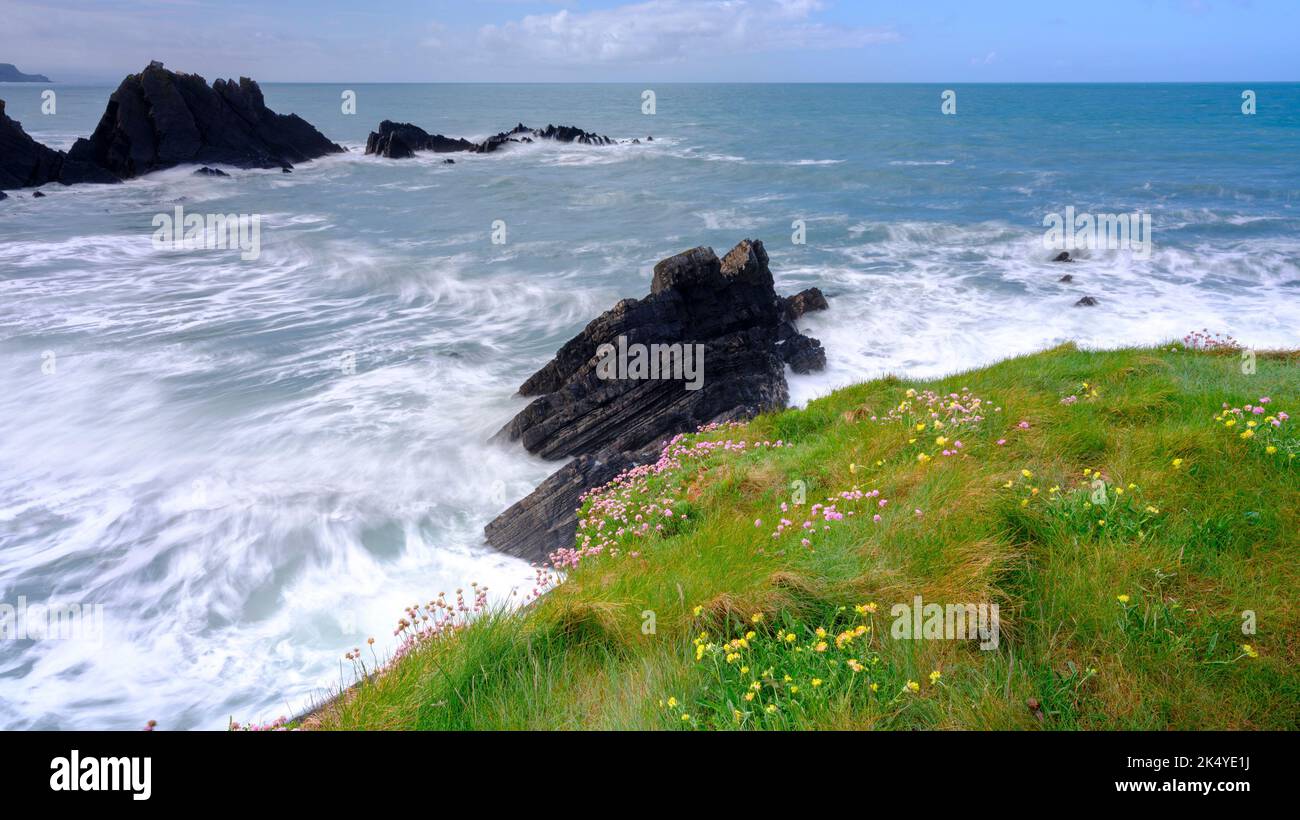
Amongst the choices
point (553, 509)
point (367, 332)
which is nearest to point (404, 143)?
point (367, 332)

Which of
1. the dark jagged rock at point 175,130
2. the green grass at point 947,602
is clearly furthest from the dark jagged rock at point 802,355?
the dark jagged rock at point 175,130

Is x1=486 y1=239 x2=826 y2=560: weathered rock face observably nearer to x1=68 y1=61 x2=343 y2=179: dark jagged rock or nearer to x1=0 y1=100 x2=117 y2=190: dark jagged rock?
x1=0 y1=100 x2=117 y2=190: dark jagged rock

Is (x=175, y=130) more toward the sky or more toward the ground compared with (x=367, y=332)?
more toward the sky

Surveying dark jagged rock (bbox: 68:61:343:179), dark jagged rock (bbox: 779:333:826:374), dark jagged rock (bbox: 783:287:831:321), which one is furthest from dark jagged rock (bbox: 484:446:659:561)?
dark jagged rock (bbox: 68:61:343:179)

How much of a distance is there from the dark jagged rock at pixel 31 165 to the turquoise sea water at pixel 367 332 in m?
3.06

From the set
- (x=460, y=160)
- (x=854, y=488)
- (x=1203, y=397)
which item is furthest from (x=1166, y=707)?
(x=460, y=160)

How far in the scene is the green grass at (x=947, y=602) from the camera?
377 cm

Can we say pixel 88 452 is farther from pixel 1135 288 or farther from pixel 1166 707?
pixel 1135 288

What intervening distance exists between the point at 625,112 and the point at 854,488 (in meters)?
133

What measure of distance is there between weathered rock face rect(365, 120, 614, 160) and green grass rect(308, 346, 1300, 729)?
226 ft

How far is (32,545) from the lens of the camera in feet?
35.1

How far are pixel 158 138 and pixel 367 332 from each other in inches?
1902

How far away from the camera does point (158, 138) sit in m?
56.0

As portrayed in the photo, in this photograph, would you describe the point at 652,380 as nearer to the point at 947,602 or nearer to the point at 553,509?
the point at 553,509
